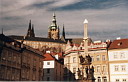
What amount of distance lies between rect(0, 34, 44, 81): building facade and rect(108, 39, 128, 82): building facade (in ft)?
39.0

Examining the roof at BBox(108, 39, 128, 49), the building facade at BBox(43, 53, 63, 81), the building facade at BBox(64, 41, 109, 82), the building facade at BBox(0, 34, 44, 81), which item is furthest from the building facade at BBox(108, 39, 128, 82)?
the building facade at BBox(0, 34, 44, 81)

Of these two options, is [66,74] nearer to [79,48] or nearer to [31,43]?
[79,48]

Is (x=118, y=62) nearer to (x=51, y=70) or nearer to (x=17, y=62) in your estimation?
(x=51, y=70)

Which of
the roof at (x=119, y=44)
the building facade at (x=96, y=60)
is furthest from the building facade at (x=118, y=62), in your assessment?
the building facade at (x=96, y=60)

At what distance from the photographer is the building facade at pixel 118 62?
3900cm

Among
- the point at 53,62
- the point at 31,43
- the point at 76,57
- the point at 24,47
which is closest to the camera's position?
the point at 24,47

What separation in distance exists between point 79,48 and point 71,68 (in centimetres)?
392

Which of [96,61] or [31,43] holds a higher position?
[31,43]

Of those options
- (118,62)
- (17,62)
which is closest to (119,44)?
(118,62)

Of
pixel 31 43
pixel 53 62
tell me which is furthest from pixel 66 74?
pixel 31 43

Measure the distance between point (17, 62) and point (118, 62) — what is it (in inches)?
676

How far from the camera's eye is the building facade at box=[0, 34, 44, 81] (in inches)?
1070

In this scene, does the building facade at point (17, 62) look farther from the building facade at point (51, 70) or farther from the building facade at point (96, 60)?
the building facade at point (96, 60)

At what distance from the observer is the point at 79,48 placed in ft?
145
